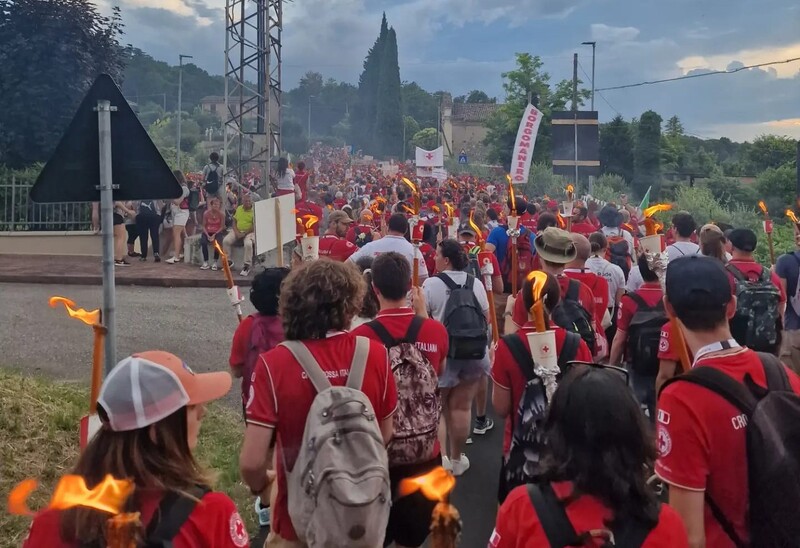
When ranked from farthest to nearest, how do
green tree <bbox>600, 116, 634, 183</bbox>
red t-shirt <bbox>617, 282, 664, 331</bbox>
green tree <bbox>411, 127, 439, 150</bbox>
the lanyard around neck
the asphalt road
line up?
green tree <bbox>411, 127, 439, 150</bbox> → green tree <bbox>600, 116, 634, 183</bbox> → the asphalt road → red t-shirt <bbox>617, 282, 664, 331</bbox> → the lanyard around neck

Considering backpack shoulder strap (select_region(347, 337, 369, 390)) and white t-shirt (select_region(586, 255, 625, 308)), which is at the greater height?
white t-shirt (select_region(586, 255, 625, 308))

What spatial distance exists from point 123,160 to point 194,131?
199ft

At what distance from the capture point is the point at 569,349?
381cm

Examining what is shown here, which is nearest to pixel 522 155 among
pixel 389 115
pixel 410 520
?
pixel 410 520

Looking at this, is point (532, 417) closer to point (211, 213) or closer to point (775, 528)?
point (775, 528)

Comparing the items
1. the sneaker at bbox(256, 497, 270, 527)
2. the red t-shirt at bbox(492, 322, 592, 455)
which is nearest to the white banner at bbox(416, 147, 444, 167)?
the sneaker at bbox(256, 497, 270, 527)

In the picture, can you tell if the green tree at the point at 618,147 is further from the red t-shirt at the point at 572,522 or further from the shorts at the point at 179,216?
the red t-shirt at the point at 572,522

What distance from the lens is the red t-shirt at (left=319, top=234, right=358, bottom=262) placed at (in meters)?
7.95

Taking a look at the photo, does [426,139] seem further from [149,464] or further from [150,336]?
[149,464]

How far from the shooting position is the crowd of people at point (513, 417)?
2021 millimetres

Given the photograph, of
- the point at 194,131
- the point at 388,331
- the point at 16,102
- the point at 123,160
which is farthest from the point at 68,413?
the point at 194,131

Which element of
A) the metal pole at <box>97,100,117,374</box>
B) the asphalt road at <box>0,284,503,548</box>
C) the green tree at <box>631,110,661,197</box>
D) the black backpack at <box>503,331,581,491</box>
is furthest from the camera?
the green tree at <box>631,110,661,197</box>

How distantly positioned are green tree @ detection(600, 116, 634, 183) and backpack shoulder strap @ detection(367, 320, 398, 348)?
36.3 m

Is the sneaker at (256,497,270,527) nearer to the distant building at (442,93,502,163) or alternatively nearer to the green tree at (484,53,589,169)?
the green tree at (484,53,589,169)
